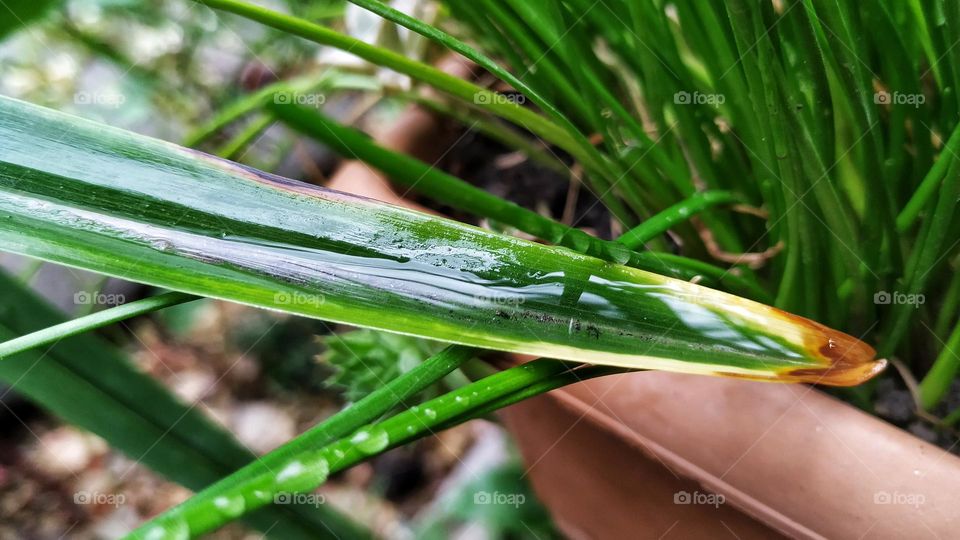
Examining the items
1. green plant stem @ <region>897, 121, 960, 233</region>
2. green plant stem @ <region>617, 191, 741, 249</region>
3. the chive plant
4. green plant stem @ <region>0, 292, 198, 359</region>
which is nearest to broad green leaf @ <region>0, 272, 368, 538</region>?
the chive plant

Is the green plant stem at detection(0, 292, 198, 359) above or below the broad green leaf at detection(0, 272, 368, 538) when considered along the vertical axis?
above

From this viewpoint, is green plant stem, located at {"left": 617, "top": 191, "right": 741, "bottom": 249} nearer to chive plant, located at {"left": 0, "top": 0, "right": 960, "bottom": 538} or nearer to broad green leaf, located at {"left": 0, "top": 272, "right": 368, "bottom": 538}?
chive plant, located at {"left": 0, "top": 0, "right": 960, "bottom": 538}

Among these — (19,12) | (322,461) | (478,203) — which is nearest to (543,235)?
(478,203)

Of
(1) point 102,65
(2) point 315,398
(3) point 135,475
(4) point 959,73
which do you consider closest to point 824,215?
(4) point 959,73

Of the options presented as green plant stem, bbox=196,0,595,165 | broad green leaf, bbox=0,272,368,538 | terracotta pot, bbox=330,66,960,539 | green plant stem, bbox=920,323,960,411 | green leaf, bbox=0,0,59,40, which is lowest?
broad green leaf, bbox=0,272,368,538

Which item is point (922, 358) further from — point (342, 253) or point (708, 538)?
point (342, 253)

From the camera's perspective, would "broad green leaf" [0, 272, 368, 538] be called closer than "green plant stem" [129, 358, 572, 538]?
No

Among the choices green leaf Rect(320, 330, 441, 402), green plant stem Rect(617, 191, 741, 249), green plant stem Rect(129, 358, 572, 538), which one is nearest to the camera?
green plant stem Rect(129, 358, 572, 538)

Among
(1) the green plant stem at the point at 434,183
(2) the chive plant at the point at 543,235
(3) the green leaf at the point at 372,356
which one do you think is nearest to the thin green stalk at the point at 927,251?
(2) the chive plant at the point at 543,235

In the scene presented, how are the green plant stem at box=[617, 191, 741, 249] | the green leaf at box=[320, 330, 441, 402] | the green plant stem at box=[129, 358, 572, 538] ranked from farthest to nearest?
the green leaf at box=[320, 330, 441, 402] < the green plant stem at box=[617, 191, 741, 249] < the green plant stem at box=[129, 358, 572, 538]
